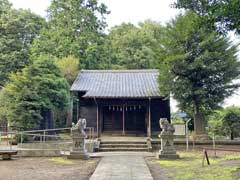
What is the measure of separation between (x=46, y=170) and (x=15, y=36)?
23.6m

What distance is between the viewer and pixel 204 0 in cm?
832

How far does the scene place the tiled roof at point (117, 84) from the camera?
1983 cm

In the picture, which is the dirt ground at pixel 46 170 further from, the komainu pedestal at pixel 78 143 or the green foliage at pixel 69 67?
the green foliage at pixel 69 67

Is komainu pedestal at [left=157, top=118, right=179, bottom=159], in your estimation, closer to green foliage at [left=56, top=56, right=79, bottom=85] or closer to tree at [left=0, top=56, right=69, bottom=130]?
tree at [left=0, top=56, right=69, bottom=130]

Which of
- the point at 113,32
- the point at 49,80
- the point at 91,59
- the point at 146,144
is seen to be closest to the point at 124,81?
the point at 49,80

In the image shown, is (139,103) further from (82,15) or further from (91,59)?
(82,15)

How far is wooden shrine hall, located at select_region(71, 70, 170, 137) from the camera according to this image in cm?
2002

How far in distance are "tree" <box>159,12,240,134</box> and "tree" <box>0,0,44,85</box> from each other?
1633cm

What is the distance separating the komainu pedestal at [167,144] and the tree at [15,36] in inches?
748

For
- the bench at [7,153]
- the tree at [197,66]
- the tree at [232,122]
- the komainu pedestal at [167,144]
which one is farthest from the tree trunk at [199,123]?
the bench at [7,153]

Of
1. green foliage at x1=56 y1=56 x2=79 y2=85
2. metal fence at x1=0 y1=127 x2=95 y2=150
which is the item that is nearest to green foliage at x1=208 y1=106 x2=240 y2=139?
metal fence at x1=0 y1=127 x2=95 y2=150

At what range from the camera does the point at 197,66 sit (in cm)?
1645

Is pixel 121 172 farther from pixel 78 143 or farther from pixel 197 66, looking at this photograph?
pixel 197 66

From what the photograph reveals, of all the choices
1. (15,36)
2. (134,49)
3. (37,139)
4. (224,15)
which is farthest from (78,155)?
(134,49)
